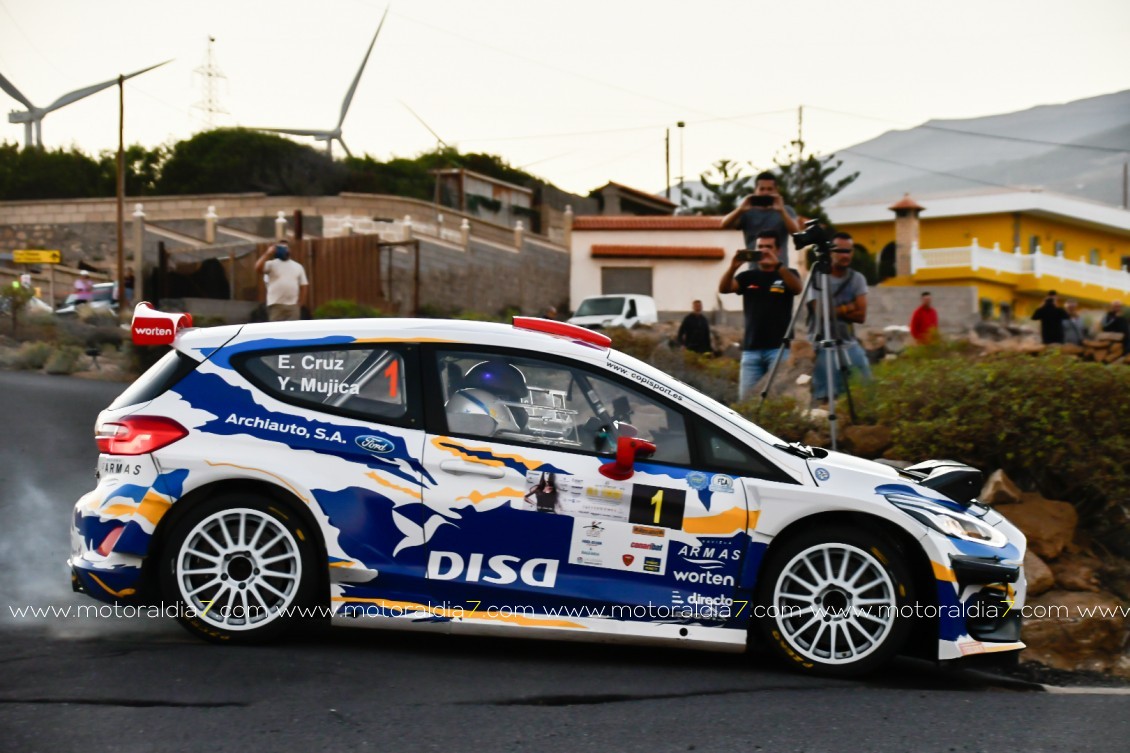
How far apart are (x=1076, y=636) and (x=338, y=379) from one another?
14.3 feet

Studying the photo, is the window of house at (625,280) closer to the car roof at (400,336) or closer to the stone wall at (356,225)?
the stone wall at (356,225)

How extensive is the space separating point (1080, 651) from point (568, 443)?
3392 millimetres

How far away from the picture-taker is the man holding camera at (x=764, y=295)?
10.6 meters

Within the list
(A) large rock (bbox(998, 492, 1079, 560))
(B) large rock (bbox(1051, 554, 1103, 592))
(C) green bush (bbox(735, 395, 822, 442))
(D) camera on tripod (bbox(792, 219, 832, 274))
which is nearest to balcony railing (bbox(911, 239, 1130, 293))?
(C) green bush (bbox(735, 395, 822, 442))

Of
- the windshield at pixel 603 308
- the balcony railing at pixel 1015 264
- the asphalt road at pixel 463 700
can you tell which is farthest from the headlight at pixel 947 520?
the balcony railing at pixel 1015 264

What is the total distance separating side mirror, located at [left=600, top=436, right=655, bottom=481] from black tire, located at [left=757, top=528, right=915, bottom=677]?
2.49 feet

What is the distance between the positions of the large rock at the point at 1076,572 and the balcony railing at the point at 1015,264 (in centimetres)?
4319

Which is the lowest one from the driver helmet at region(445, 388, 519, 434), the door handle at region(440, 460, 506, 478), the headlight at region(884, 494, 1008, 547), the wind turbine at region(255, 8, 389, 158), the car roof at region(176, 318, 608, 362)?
the headlight at region(884, 494, 1008, 547)

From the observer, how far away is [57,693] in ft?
16.5

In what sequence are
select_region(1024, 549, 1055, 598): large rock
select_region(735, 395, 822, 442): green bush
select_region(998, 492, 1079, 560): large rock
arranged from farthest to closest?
1. select_region(735, 395, 822, 442): green bush
2. select_region(998, 492, 1079, 560): large rock
3. select_region(1024, 549, 1055, 598): large rock

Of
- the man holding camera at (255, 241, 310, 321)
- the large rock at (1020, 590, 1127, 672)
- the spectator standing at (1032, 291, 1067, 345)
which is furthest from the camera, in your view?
the spectator standing at (1032, 291, 1067, 345)

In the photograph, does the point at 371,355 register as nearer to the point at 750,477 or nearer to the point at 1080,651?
the point at 750,477

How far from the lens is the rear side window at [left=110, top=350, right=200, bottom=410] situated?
6055mm

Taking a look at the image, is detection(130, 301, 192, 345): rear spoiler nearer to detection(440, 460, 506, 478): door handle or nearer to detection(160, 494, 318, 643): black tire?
detection(160, 494, 318, 643): black tire
